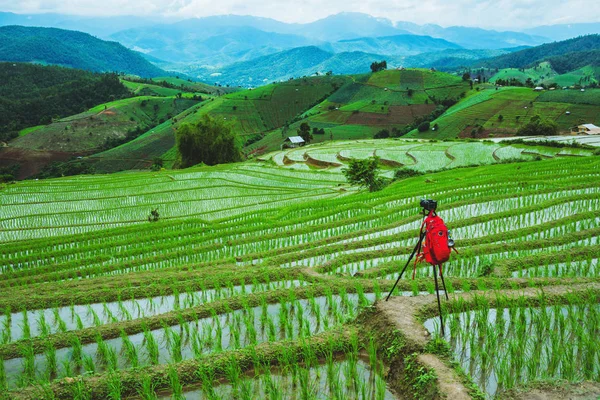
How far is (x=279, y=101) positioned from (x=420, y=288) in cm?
14029

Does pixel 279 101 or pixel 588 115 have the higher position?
pixel 279 101

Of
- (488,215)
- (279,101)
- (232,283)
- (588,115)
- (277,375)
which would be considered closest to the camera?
(277,375)

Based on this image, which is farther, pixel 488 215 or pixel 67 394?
pixel 488 215

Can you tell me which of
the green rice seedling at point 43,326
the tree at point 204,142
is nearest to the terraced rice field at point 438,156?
the tree at point 204,142

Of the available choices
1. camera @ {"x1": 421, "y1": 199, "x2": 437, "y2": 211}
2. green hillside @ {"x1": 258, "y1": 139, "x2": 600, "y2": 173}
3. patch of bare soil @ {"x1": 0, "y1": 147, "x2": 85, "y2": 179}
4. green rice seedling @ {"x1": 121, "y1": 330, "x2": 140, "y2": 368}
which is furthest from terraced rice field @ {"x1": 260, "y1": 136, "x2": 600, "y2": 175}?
patch of bare soil @ {"x1": 0, "y1": 147, "x2": 85, "y2": 179}

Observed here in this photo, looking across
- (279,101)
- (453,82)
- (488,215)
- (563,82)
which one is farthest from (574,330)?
(563,82)

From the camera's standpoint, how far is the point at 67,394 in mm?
4578

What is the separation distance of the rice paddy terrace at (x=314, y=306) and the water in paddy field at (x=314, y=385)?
0.08 feet

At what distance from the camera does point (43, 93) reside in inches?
5960

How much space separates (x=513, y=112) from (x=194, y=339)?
91627mm

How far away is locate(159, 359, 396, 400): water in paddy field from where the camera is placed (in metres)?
4.46

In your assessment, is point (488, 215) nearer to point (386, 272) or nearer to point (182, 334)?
point (386, 272)

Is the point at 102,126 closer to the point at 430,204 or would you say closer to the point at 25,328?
the point at 25,328

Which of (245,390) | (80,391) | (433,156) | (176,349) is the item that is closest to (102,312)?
(176,349)
